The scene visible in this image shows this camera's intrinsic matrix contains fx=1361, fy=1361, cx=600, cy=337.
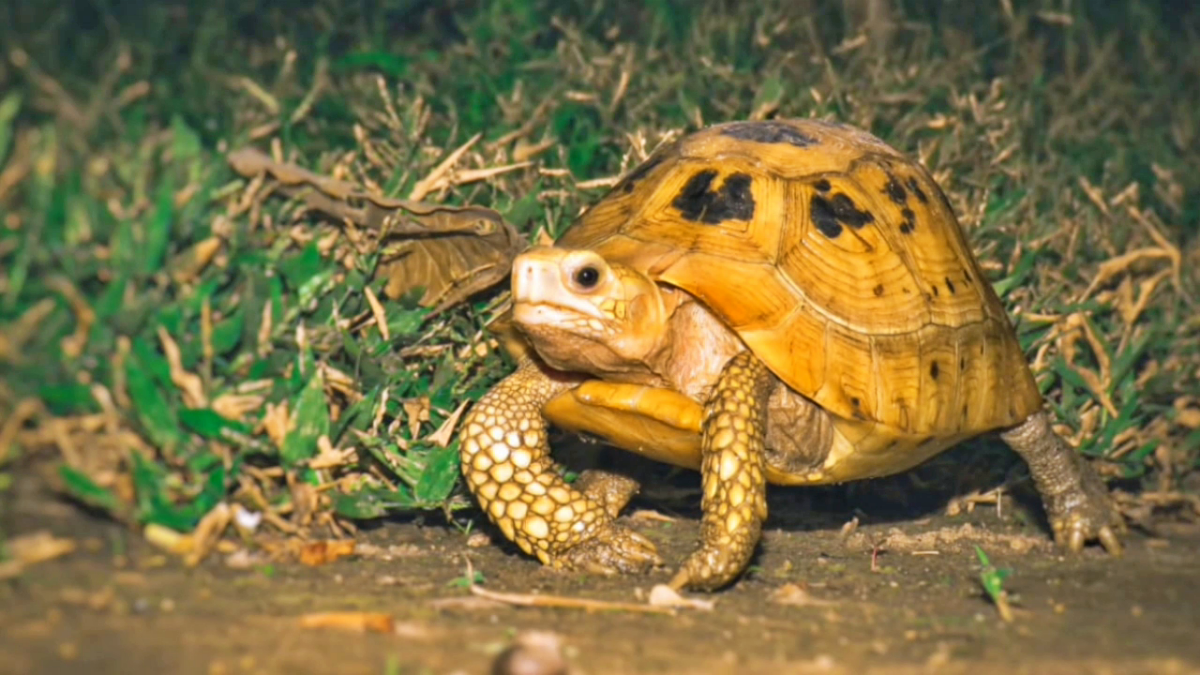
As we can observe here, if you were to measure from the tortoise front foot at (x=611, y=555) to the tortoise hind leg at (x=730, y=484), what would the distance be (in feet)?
0.70

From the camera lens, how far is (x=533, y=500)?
153 inches

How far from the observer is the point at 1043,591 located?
3.81m

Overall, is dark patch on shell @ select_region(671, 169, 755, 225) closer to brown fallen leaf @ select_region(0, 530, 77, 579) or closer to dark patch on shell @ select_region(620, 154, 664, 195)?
dark patch on shell @ select_region(620, 154, 664, 195)

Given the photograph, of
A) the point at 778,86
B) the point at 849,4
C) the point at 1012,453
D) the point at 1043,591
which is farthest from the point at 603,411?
the point at 849,4

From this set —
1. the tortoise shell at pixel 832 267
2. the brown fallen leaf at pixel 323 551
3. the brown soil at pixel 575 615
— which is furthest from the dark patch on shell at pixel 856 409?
the brown fallen leaf at pixel 323 551

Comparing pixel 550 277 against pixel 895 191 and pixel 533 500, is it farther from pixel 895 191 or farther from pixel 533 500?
pixel 895 191

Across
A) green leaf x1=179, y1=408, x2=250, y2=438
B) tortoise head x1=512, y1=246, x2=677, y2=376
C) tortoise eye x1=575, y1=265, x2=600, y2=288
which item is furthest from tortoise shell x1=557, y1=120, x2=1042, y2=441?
green leaf x1=179, y1=408, x2=250, y2=438

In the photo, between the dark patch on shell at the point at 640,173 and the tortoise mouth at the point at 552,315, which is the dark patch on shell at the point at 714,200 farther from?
the tortoise mouth at the point at 552,315

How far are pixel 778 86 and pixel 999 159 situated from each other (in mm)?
933

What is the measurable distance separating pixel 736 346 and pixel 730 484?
0.53 metres

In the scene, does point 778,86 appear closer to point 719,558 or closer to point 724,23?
point 724,23

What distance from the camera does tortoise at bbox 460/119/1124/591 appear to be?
3.74 meters

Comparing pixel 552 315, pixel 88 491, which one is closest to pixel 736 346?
pixel 552 315

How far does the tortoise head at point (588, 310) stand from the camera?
145 inches
